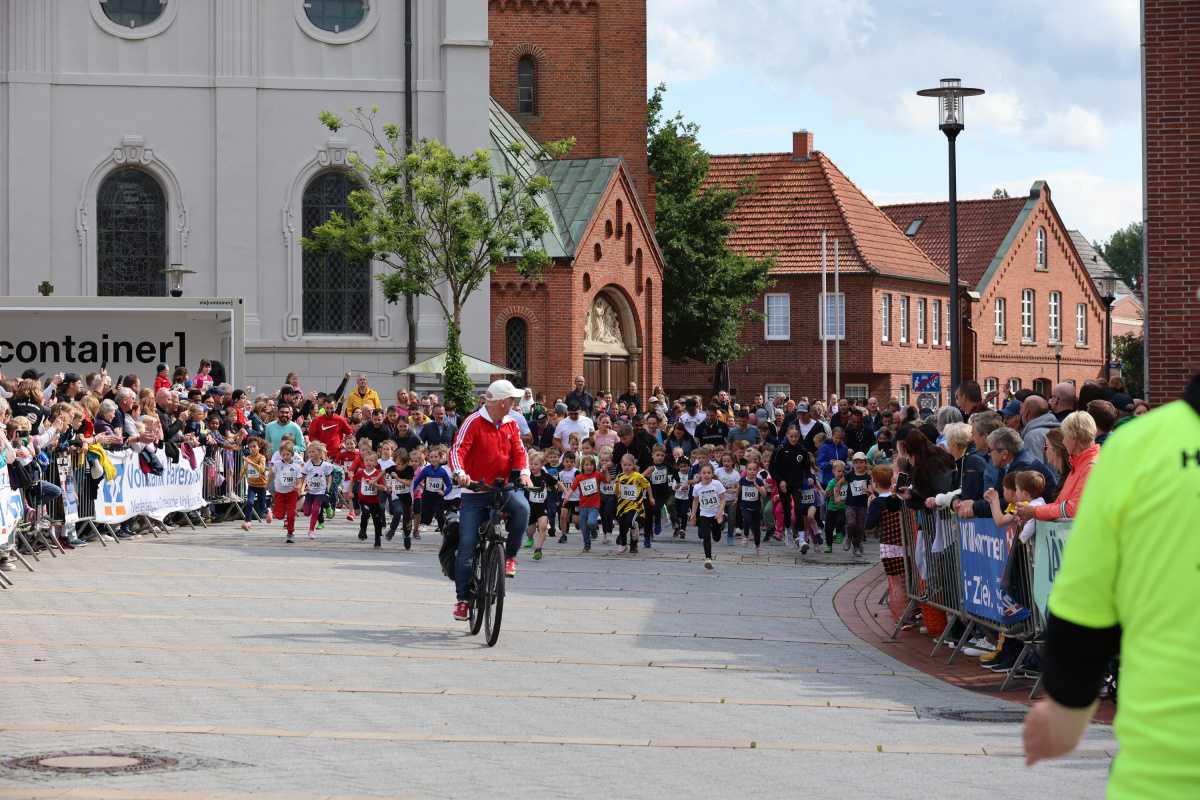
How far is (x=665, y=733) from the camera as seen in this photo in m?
9.51

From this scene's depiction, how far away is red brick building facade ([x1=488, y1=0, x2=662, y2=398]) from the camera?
160 feet

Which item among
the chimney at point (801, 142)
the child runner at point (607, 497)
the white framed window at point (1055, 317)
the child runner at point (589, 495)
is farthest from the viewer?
the white framed window at point (1055, 317)

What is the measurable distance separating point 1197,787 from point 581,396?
95.6ft

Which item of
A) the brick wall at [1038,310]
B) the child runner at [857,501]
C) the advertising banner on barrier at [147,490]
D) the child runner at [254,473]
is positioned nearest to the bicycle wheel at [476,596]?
the advertising banner on barrier at [147,490]

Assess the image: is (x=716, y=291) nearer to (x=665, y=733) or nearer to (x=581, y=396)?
(x=581, y=396)

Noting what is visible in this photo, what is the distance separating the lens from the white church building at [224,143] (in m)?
39.2

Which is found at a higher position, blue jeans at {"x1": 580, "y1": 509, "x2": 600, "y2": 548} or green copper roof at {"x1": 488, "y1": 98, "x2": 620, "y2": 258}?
green copper roof at {"x1": 488, "y1": 98, "x2": 620, "y2": 258}

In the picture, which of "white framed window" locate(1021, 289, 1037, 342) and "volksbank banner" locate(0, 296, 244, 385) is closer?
"volksbank banner" locate(0, 296, 244, 385)

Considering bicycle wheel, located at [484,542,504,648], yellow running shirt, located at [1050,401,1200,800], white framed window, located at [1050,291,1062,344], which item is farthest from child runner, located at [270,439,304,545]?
white framed window, located at [1050,291,1062,344]

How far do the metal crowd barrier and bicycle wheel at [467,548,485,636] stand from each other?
3350 mm

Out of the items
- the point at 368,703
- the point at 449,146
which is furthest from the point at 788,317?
the point at 368,703

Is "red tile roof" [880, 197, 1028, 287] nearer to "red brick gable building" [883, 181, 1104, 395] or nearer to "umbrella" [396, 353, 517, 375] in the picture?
"red brick gable building" [883, 181, 1104, 395]

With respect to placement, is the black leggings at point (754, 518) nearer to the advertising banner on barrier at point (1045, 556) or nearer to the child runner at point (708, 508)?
the child runner at point (708, 508)

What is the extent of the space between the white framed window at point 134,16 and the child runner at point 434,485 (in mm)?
20539
